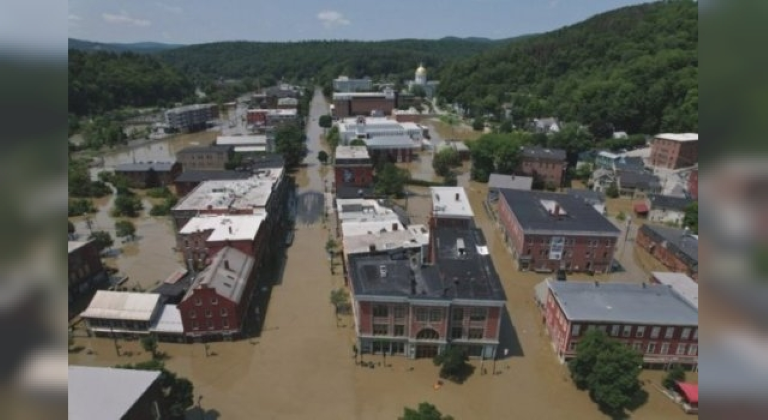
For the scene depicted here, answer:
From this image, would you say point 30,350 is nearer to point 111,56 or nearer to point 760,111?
point 760,111

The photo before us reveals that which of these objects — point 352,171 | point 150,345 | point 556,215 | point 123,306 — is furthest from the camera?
point 352,171

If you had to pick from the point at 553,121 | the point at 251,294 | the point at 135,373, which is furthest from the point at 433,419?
the point at 553,121

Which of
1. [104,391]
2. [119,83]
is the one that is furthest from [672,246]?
[119,83]

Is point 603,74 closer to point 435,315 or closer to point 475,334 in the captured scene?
point 475,334

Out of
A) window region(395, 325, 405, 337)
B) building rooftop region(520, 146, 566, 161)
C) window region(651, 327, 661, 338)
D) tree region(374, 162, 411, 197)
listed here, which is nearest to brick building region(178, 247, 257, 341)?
window region(395, 325, 405, 337)

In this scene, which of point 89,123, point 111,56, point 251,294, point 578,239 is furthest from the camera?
point 111,56
